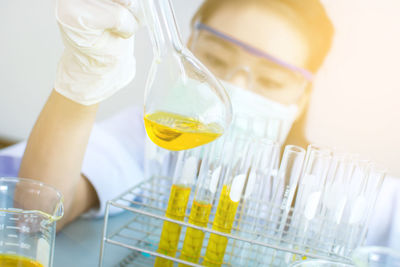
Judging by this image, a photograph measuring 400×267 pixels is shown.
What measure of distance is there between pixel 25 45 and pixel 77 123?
1232 mm

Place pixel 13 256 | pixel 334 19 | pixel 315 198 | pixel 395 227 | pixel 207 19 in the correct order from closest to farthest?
1. pixel 13 256
2. pixel 315 198
3. pixel 395 227
4. pixel 334 19
5. pixel 207 19

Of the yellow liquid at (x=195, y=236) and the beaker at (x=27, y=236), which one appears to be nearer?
the beaker at (x=27, y=236)

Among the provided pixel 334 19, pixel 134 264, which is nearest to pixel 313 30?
pixel 334 19

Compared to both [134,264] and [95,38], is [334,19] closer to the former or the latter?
[95,38]

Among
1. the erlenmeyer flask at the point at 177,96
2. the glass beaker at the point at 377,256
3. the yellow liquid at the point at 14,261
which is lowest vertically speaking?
the yellow liquid at the point at 14,261

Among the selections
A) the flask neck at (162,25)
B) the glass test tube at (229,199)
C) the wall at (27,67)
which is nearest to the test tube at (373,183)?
the glass test tube at (229,199)

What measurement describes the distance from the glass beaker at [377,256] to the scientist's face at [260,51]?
Result: 1148 millimetres

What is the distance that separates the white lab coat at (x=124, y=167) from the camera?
1283mm

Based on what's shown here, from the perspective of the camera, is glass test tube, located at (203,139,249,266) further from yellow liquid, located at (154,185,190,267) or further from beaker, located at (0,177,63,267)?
beaker, located at (0,177,63,267)

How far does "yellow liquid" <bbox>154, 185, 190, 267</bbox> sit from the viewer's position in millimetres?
783

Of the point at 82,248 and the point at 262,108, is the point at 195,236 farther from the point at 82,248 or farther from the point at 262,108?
the point at 262,108

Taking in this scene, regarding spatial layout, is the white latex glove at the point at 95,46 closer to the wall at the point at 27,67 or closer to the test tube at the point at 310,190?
the test tube at the point at 310,190

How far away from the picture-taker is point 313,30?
1666 millimetres

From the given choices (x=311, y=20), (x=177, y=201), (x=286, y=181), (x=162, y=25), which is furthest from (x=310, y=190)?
(x=311, y=20)
